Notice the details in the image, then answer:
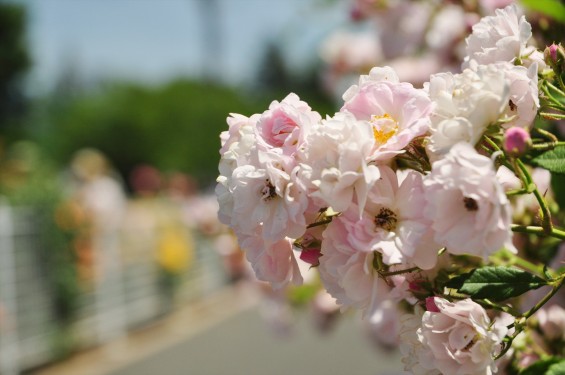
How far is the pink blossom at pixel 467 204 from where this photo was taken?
0.51 m

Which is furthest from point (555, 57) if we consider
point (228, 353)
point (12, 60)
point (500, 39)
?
point (12, 60)

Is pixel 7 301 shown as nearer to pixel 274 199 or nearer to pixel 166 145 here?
pixel 274 199

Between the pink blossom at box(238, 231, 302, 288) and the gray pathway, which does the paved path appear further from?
the pink blossom at box(238, 231, 302, 288)

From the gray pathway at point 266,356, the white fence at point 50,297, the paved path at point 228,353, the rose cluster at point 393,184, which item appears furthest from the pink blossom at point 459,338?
the gray pathway at point 266,356

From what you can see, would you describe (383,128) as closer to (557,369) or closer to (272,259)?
(272,259)

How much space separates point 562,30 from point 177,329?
8.94 metres

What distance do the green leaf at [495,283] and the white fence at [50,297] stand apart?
4.37 metres

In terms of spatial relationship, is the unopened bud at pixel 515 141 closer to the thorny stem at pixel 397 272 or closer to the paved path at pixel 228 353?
the thorny stem at pixel 397 272

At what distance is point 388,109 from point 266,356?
25.6 ft

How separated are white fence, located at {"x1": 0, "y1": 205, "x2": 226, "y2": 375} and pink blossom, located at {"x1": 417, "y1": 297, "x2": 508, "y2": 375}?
440 cm

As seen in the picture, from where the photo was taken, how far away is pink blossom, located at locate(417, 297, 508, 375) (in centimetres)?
60

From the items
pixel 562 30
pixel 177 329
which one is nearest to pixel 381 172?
pixel 562 30

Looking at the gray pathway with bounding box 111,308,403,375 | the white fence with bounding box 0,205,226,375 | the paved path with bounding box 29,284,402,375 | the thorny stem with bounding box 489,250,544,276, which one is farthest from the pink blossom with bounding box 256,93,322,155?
the gray pathway with bounding box 111,308,403,375

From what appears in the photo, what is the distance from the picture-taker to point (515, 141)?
1.85ft
